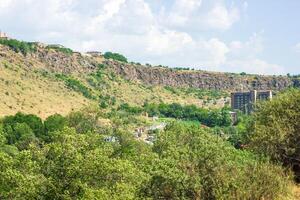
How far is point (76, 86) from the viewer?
163125 millimetres

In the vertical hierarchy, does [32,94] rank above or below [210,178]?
above

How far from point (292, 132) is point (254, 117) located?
7545 millimetres

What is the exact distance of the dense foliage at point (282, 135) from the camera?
43938mm

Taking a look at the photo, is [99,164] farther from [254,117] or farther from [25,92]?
[25,92]

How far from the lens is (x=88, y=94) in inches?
6388

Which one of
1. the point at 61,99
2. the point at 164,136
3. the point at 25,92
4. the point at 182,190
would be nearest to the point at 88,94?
the point at 61,99

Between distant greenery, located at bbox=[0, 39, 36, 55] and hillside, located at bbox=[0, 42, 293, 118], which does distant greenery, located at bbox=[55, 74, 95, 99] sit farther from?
Answer: distant greenery, located at bbox=[0, 39, 36, 55]

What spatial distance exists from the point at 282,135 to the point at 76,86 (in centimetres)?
12485

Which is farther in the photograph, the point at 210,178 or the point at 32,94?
the point at 32,94

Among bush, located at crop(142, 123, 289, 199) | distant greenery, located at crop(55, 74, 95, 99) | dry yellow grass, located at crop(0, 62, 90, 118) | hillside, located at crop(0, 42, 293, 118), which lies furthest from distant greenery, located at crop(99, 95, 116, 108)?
bush, located at crop(142, 123, 289, 199)

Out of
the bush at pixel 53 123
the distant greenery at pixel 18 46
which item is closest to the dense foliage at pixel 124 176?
the bush at pixel 53 123

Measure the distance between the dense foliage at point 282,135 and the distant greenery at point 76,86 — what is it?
118 m

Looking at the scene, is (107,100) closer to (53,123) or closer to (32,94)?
(32,94)

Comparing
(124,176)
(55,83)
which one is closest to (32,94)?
(55,83)
